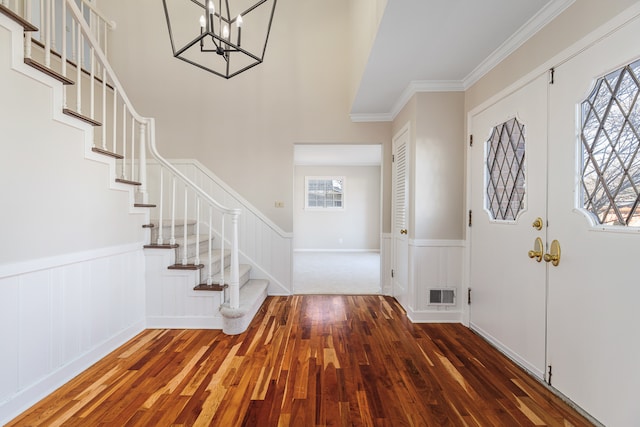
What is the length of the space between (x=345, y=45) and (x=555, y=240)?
10.7ft

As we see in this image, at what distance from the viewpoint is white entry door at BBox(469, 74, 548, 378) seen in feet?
6.01

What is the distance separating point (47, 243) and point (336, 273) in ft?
13.0

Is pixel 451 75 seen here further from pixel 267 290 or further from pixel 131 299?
pixel 131 299

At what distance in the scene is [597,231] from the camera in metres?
1.44

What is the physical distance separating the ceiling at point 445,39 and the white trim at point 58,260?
2.54m

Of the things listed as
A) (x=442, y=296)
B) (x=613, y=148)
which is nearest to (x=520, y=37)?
(x=613, y=148)

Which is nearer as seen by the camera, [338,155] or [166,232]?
[166,232]

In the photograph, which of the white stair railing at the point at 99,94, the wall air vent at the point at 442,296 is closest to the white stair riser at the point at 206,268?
the white stair railing at the point at 99,94

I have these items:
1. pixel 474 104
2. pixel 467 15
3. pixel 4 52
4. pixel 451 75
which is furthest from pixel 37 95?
pixel 474 104

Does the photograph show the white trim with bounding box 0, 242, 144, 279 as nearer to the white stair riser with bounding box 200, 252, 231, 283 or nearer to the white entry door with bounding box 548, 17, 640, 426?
the white stair riser with bounding box 200, 252, 231, 283

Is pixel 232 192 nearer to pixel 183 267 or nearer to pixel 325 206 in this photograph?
pixel 183 267

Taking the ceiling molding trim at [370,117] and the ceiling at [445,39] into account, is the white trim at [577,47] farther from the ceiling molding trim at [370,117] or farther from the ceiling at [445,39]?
the ceiling molding trim at [370,117]

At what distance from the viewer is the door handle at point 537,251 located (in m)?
1.80

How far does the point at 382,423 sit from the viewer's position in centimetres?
144
